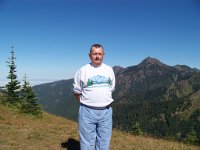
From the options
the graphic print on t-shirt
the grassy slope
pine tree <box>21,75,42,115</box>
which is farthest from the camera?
pine tree <box>21,75,42,115</box>

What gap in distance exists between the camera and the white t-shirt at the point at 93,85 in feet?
27.4

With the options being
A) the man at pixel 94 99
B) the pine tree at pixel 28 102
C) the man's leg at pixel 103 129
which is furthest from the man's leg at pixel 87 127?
the pine tree at pixel 28 102

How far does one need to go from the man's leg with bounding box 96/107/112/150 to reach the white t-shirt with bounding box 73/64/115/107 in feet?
1.03

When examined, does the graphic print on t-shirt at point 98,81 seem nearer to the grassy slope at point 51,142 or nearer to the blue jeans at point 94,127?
the blue jeans at point 94,127

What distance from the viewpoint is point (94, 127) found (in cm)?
862

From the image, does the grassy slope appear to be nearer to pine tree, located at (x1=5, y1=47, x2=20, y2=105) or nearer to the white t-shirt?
the white t-shirt

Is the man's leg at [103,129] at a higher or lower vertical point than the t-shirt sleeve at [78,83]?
lower

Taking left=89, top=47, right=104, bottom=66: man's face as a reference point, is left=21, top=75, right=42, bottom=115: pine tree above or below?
below

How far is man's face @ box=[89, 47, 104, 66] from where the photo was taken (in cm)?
823

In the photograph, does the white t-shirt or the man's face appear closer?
the man's face

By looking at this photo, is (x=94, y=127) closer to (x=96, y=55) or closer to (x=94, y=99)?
(x=94, y=99)

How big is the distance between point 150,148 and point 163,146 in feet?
2.89

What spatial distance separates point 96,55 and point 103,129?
2.16 metres

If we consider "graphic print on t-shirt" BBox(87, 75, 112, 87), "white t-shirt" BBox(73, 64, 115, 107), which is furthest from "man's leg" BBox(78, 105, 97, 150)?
"graphic print on t-shirt" BBox(87, 75, 112, 87)
